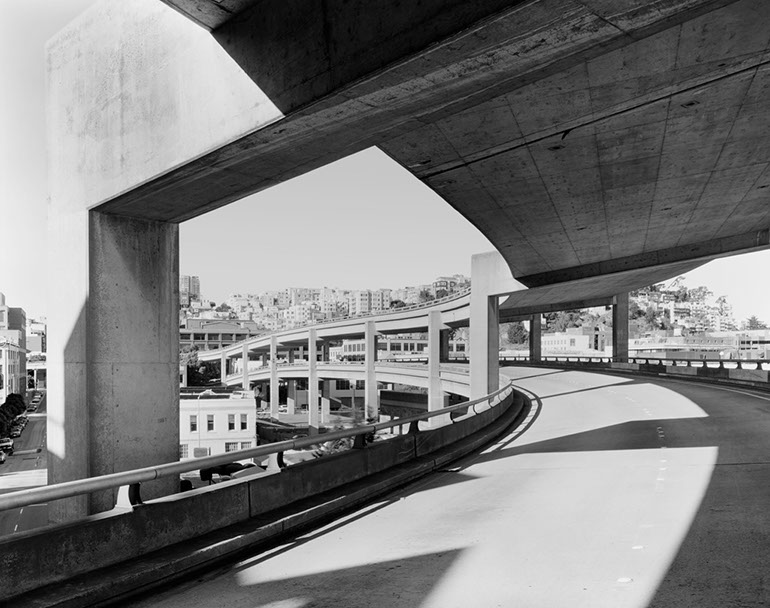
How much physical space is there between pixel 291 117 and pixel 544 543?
18.2 feet

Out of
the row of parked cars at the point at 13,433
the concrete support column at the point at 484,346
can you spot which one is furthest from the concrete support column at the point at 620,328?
Answer: the row of parked cars at the point at 13,433

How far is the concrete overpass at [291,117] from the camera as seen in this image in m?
5.95

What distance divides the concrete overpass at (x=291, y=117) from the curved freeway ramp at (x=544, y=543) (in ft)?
13.2

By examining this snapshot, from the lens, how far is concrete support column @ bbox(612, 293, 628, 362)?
6331 cm

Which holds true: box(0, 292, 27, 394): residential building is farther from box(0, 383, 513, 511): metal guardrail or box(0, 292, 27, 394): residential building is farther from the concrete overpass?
box(0, 383, 513, 511): metal guardrail

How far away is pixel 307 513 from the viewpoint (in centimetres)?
873

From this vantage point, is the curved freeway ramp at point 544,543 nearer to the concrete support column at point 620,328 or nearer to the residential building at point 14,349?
the concrete support column at point 620,328

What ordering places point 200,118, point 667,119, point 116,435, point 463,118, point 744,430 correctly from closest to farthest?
point 200,118 → point 116,435 → point 463,118 → point 667,119 → point 744,430

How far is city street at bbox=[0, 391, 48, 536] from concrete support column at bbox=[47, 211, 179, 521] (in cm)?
1679

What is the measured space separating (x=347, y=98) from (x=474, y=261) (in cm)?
2857

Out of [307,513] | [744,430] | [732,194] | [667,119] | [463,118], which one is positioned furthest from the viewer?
[732,194]

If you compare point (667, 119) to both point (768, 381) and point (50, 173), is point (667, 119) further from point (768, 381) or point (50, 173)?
point (768, 381)

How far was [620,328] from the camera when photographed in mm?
64938

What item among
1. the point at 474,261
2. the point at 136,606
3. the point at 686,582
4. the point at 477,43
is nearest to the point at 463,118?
the point at 477,43
